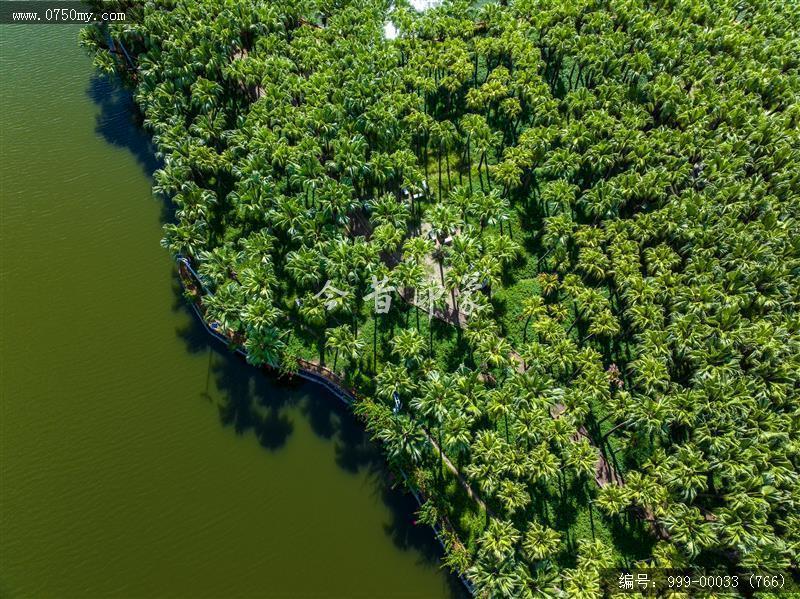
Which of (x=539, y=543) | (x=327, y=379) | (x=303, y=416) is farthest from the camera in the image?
(x=327, y=379)

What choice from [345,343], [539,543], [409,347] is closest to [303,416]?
[345,343]

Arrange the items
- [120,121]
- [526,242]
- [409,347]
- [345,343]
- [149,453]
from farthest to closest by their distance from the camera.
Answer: [120,121] → [526,242] → [149,453] → [345,343] → [409,347]

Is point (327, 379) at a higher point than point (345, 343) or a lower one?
lower

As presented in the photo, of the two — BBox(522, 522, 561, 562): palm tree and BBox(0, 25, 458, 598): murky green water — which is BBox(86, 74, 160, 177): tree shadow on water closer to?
BBox(0, 25, 458, 598): murky green water

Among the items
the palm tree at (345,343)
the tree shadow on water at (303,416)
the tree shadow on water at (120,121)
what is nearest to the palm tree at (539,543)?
the tree shadow on water at (303,416)

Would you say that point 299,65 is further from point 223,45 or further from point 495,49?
point 495,49

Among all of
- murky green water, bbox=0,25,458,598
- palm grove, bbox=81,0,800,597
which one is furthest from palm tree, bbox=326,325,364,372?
murky green water, bbox=0,25,458,598

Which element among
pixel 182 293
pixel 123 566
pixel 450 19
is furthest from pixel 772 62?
pixel 123 566

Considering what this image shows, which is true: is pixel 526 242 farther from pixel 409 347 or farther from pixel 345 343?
pixel 345 343
